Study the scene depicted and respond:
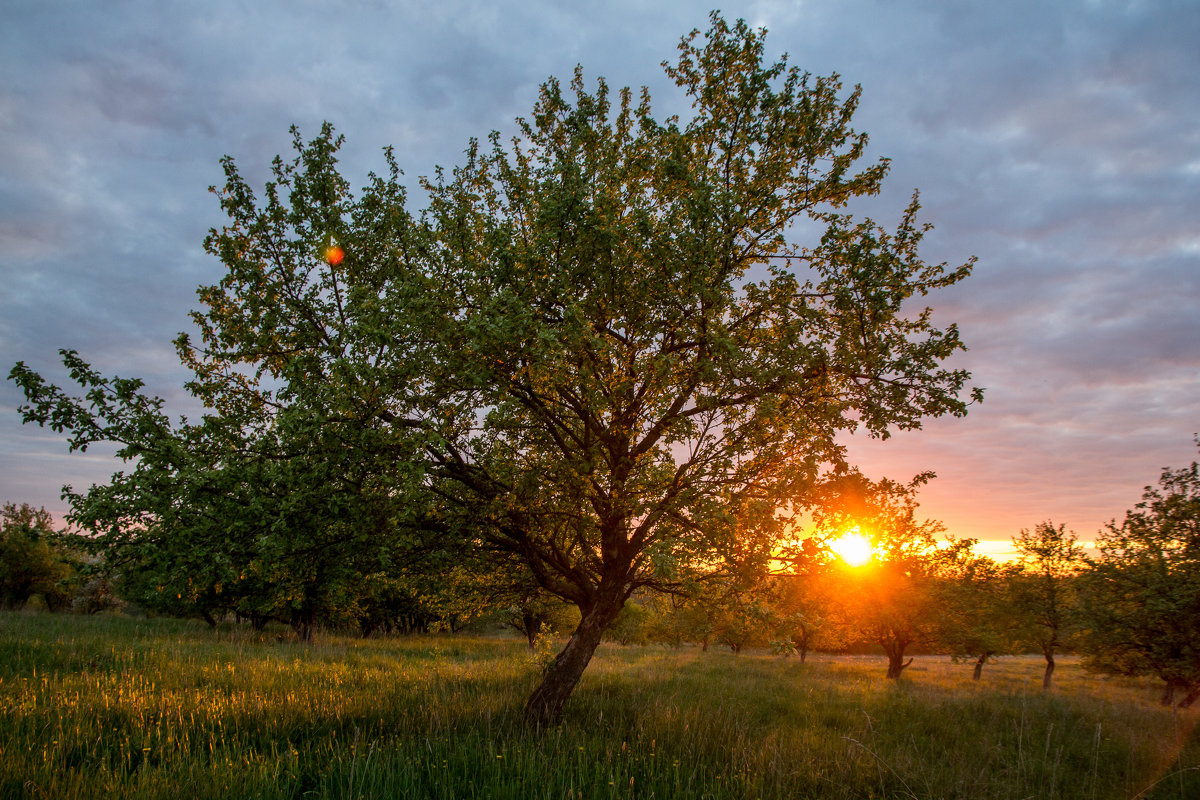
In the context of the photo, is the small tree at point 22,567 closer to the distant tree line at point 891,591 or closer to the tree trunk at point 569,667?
the distant tree line at point 891,591

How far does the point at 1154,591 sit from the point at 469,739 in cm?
2251

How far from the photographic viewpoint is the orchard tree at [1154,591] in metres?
16.5

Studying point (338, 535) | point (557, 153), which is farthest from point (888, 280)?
point (338, 535)

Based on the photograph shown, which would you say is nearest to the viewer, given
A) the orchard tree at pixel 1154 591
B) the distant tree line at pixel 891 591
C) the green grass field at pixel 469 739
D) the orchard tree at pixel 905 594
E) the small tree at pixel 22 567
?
the green grass field at pixel 469 739

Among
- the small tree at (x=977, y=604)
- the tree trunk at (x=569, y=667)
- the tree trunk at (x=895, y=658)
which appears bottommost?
the tree trunk at (x=895, y=658)

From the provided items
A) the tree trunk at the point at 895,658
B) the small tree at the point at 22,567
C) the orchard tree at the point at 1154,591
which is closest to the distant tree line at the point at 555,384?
the orchard tree at the point at 1154,591

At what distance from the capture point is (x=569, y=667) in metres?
10.9

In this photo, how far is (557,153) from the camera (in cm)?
1129

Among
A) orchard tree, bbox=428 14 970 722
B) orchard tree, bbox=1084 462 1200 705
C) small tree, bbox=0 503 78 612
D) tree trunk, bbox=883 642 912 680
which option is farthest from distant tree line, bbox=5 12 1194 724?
small tree, bbox=0 503 78 612

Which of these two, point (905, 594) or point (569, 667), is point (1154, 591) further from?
point (569, 667)

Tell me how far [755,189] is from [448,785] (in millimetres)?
10530

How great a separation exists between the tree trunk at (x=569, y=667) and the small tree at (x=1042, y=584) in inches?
1264

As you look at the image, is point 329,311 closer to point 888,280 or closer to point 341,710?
point 341,710

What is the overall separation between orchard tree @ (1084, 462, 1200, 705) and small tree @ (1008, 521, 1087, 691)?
11713 mm
